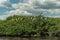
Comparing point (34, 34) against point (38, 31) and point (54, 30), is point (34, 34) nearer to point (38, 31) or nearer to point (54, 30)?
point (38, 31)

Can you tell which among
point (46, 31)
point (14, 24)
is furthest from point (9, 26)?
point (46, 31)

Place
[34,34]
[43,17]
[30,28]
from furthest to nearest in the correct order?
[43,17]
[30,28]
[34,34]

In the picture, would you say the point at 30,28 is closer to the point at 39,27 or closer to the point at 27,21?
the point at 39,27

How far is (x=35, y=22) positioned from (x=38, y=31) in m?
11.0

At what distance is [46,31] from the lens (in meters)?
114

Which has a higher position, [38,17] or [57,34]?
[38,17]

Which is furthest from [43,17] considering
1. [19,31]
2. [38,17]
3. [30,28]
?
[19,31]

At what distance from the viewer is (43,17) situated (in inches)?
4943

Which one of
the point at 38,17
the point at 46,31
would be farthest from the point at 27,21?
the point at 46,31

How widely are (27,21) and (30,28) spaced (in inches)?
575

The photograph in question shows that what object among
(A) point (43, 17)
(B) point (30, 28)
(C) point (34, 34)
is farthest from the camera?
(A) point (43, 17)

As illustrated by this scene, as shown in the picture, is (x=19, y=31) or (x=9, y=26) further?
(x=9, y=26)

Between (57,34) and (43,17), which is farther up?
(43,17)

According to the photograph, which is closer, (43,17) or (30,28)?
(30,28)
